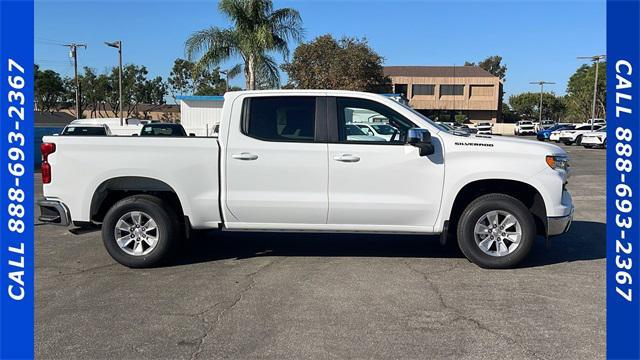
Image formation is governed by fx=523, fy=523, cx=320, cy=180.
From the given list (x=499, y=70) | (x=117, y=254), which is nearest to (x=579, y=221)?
(x=117, y=254)

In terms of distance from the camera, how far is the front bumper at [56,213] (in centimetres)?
601

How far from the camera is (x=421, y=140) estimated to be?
220 inches

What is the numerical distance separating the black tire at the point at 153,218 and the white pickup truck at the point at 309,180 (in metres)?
0.01

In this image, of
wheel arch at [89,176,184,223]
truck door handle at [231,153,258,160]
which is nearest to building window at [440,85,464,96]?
truck door handle at [231,153,258,160]

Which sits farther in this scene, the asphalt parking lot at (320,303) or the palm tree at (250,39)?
the palm tree at (250,39)

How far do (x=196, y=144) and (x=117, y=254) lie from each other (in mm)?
1570

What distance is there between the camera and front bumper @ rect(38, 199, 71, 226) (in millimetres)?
6008

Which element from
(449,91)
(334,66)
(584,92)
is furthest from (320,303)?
(449,91)

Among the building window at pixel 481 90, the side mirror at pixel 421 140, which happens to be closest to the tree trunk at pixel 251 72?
the side mirror at pixel 421 140

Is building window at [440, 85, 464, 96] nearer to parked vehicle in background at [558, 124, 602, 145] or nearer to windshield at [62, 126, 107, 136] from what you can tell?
parked vehicle in background at [558, 124, 602, 145]

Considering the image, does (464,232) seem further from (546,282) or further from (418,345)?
(418,345)

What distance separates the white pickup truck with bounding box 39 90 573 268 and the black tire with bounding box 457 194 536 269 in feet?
0.04

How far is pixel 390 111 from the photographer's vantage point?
605 cm

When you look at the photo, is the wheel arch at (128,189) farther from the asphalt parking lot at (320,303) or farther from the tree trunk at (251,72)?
the tree trunk at (251,72)
